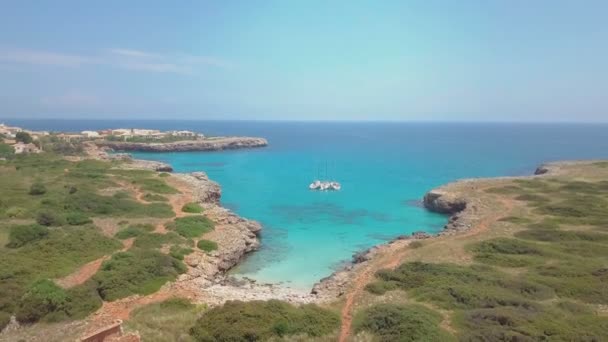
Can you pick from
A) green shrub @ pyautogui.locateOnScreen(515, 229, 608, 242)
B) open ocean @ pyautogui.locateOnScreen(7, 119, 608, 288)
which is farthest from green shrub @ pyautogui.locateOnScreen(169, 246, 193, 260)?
green shrub @ pyautogui.locateOnScreen(515, 229, 608, 242)

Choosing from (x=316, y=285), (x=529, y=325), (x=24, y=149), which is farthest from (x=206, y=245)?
(x=24, y=149)

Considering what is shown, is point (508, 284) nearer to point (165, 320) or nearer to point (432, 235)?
point (432, 235)

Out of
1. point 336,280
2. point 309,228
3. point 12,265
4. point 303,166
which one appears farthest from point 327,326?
point 303,166

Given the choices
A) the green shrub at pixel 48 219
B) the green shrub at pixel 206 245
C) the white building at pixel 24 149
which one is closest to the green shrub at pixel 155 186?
the green shrub at pixel 48 219

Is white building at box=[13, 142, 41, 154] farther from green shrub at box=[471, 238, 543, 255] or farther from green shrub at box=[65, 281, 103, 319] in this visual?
green shrub at box=[471, 238, 543, 255]

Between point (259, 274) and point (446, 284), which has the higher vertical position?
point (446, 284)

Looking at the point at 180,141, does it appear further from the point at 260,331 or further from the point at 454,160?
the point at 260,331

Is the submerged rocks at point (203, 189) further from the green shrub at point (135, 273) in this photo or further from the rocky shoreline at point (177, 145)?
the rocky shoreline at point (177, 145)
